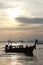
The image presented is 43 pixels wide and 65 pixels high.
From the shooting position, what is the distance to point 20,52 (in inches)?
2682

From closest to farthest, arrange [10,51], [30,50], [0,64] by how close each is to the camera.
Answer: [0,64]
[30,50]
[10,51]

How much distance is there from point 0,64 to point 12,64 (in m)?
2.16

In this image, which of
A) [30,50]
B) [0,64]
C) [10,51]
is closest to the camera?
[0,64]

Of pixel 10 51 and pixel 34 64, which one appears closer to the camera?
pixel 34 64

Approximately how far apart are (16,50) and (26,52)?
375 centimetres

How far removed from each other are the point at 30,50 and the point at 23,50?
2.98m

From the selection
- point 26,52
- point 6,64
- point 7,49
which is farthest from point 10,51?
Result: point 6,64

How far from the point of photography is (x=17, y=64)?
38938 mm

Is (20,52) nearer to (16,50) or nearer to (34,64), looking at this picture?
(16,50)

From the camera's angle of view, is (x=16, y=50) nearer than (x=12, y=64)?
No

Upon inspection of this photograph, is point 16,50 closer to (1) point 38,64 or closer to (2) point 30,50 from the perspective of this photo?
(2) point 30,50

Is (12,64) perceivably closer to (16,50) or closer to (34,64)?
(34,64)

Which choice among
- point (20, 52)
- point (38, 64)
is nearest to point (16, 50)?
point (20, 52)

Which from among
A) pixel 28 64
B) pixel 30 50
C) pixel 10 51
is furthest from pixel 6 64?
pixel 10 51
